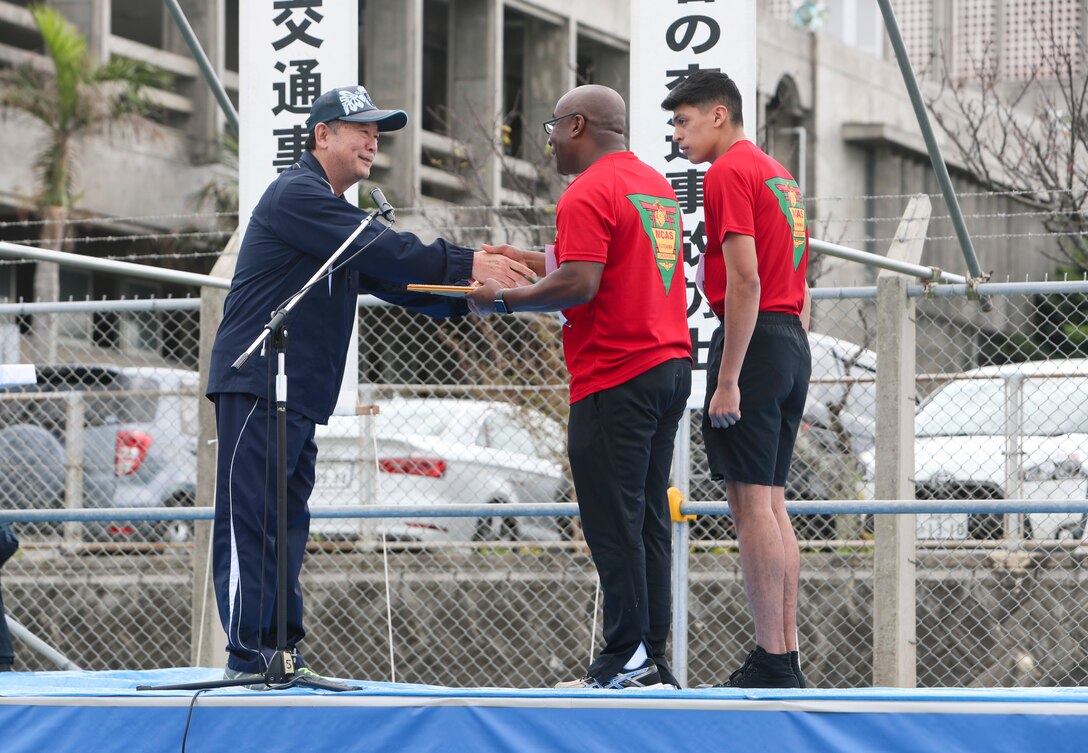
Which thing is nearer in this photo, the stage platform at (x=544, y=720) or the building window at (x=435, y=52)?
the stage platform at (x=544, y=720)

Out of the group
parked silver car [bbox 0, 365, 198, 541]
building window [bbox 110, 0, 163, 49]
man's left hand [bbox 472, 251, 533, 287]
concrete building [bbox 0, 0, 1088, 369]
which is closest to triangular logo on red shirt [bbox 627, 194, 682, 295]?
man's left hand [bbox 472, 251, 533, 287]

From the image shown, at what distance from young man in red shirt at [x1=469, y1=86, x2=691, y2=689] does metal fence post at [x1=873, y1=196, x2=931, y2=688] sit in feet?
5.71

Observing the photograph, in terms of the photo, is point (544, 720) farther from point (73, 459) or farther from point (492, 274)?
point (73, 459)

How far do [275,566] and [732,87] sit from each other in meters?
2.15

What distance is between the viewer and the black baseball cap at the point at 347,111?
505cm

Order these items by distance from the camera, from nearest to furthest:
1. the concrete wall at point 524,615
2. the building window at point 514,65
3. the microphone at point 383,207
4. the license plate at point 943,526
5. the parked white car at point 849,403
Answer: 1. the microphone at point 383,207
2. the concrete wall at point 524,615
3. the license plate at point 943,526
4. the parked white car at point 849,403
5. the building window at point 514,65

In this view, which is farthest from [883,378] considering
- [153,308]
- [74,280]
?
[74,280]

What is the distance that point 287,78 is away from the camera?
7.01m

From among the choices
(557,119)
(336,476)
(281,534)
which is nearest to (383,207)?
(557,119)

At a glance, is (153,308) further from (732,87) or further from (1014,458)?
(1014,458)

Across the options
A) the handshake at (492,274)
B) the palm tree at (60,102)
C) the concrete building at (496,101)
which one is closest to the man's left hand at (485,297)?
the handshake at (492,274)

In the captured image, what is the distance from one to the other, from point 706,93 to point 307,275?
56.3 inches

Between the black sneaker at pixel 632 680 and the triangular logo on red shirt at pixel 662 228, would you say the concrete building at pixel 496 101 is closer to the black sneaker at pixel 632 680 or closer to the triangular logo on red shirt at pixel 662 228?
the triangular logo on red shirt at pixel 662 228

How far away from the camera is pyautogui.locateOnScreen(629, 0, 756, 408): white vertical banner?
636 cm
